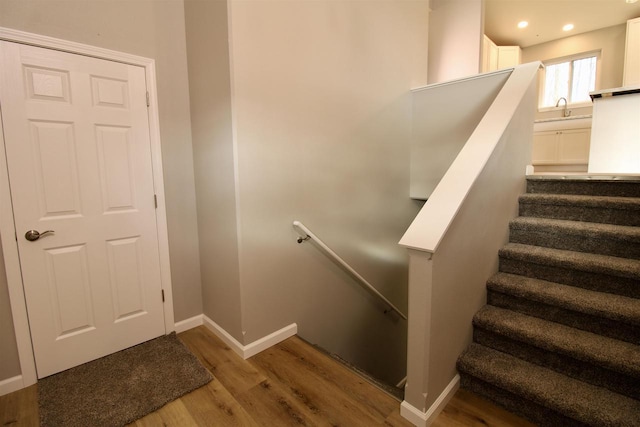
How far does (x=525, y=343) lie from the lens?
175cm

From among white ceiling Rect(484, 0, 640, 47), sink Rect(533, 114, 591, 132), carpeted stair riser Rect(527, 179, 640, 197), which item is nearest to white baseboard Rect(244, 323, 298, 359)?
carpeted stair riser Rect(527, 179, 640, 197)

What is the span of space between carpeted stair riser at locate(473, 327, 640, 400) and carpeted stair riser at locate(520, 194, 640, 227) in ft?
3.66

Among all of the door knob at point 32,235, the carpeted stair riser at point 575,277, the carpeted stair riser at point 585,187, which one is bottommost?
the carpeted stair riser at point 575,277

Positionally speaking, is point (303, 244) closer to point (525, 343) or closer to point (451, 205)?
point (451, 205)

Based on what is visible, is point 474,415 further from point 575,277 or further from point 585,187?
point 585,187

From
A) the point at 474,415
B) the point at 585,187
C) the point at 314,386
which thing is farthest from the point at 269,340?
the point at 585,187

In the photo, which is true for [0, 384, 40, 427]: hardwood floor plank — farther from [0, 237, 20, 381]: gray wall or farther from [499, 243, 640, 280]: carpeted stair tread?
[499, 243, 640, 280]: carpeted stair tread

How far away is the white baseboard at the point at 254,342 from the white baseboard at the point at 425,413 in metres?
0.99

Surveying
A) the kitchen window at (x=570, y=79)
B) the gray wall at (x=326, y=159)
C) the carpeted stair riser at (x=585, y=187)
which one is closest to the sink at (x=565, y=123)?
the kitchen window at (x=570, y=79)

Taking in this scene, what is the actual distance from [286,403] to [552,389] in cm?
137

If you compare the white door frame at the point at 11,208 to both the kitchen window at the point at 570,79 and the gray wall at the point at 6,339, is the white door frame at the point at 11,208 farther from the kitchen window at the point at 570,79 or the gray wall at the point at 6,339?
the kitchen window at the point at 570,79

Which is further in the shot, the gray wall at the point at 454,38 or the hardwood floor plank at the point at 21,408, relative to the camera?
the gray wall at the point at 454,38

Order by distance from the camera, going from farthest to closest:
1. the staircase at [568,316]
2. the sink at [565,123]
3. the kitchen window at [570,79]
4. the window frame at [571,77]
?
the kitchen window at [570,79], the window frame at [571,77], the sink at [565,123], the staircase at [568,316]

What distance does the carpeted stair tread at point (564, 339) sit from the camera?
149 cm
